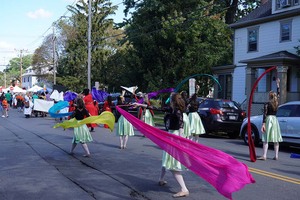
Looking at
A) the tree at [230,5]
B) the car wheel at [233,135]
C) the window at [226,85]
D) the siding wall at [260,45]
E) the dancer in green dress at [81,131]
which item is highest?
the tree at [230,5]

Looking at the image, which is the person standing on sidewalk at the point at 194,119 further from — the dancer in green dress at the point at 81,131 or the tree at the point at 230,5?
the tree at the point at 230,5

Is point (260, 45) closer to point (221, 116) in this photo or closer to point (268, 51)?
point (268, 51)

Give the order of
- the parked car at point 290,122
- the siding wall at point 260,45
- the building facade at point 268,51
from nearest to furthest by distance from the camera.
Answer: the parked car at point 290,122 → the building facade at point 268,51 → the siding wall at point 260,45

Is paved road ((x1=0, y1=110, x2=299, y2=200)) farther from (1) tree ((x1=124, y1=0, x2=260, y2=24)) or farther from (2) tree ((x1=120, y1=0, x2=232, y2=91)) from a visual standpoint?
(1) tree ((x1=124, y1=0, x2=260, y2=24))

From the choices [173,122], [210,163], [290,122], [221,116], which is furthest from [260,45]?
[210,163]

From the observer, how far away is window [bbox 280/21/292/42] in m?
26.5

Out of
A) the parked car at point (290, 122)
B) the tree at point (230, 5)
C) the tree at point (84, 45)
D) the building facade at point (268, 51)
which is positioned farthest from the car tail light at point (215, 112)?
the tree at point (84, 45)

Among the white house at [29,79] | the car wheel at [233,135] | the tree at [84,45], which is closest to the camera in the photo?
the car wheel at [233,135]

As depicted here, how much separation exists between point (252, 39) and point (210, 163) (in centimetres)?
2530

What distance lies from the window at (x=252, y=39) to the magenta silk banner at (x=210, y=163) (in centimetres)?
2407

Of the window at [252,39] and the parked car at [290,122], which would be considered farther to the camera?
the window at [252,39]

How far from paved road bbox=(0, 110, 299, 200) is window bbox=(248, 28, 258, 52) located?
1856 centimetres

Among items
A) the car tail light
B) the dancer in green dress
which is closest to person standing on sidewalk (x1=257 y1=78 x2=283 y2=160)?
the dancer in green dress

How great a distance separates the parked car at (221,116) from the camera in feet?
55.6
